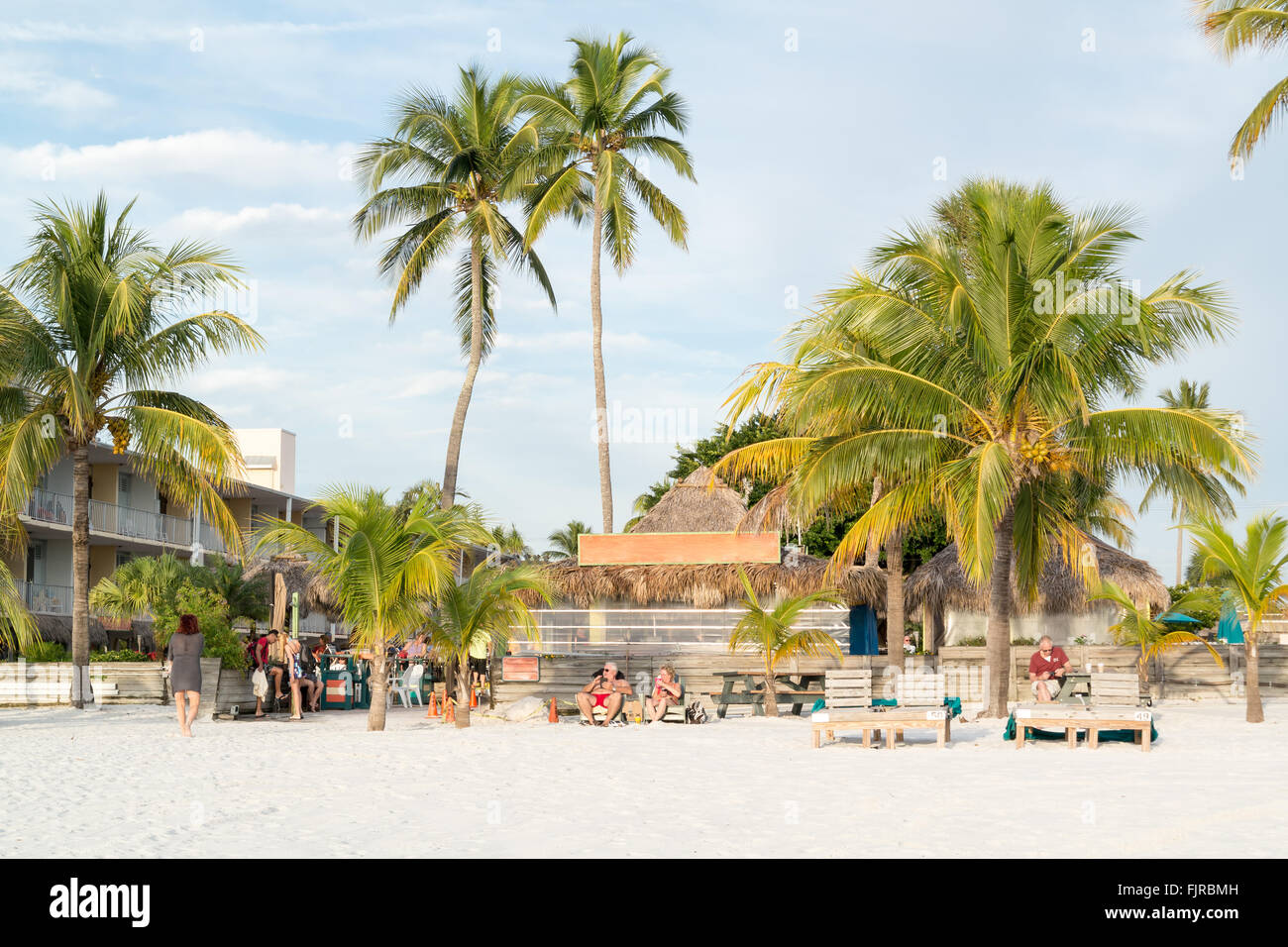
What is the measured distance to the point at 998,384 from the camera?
635 inches

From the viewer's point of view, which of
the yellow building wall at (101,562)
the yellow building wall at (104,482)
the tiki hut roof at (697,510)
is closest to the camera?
the tiki hut roof at (697,510)

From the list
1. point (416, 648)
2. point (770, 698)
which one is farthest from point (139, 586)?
point (770, 698)

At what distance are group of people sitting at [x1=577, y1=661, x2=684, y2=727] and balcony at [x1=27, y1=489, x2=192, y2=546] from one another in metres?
18.0

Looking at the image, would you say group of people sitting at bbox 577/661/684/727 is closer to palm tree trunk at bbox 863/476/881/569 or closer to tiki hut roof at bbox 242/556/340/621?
palm tree trunk at bbox 863/476/881/569

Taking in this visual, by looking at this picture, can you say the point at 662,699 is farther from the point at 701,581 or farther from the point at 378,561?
the point at 701,581

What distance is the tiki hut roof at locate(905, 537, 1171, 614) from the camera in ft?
85.5

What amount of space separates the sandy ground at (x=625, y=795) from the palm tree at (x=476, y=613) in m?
1.58

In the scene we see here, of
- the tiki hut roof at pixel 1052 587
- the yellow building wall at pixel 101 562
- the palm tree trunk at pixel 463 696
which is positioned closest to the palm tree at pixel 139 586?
the yellow building wall at pixel 101 562

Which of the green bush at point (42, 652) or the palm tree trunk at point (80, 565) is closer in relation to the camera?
the palm tree trunk at point (80, 565)

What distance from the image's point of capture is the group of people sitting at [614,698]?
1723 centimetres

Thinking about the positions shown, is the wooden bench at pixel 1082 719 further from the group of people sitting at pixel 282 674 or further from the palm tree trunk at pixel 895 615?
the group of people sitting at pixel 282 674

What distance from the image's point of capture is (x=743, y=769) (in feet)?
36.6

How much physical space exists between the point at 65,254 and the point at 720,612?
1249 centimetres

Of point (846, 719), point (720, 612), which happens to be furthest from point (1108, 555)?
point (846, 719)
